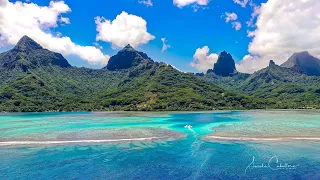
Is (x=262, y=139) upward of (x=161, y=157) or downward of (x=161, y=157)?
upward

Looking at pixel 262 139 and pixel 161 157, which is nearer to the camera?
pixel 161 157

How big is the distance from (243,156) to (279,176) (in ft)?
29.2

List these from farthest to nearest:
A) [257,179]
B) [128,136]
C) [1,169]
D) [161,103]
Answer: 1. [161,103]
2. [128,136]
3. [1,169]
4. [257,179]

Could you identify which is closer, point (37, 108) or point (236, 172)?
point (236, 172)

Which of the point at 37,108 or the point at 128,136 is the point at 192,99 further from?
the point at 128,136

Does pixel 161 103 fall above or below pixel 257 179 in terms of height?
above

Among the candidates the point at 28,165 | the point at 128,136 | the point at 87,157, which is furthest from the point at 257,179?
the point at 128,136

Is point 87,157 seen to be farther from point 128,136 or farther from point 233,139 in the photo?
point 233,139

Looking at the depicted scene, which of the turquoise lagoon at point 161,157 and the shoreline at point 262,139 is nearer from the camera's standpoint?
the turquoise lagoon at point 161,157

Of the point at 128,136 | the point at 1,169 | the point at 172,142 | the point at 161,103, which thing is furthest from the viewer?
the point at 161,103

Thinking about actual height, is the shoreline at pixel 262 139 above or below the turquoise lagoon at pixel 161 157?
above

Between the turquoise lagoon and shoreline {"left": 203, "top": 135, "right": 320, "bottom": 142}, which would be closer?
the turquoise lagoon

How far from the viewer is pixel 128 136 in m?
53.6

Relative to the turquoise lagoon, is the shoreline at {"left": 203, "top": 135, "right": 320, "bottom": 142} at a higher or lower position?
higher
